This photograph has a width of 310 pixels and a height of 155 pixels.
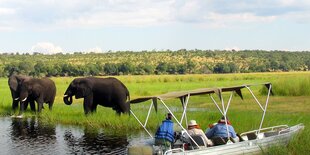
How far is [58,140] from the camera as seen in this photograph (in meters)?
20.5

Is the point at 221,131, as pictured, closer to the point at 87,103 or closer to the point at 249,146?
the point at 249,146

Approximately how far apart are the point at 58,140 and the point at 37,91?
11.1 metres

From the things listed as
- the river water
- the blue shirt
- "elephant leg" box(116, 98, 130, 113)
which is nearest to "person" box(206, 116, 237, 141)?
the blue shirt

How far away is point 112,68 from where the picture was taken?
11025cm

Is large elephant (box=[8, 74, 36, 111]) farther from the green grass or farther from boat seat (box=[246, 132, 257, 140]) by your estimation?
boat seat (box=[246, 132, 257, 140])

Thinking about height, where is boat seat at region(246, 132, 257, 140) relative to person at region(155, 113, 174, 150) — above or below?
below

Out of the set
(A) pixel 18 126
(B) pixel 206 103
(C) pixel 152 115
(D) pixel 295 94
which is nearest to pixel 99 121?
(C) pixel 152 115

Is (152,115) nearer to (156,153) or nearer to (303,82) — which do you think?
(156,153)

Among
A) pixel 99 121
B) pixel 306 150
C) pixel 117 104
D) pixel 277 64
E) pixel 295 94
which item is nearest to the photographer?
pixel 306 150

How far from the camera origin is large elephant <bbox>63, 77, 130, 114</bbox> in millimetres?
26984

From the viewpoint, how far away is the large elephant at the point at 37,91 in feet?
99.7

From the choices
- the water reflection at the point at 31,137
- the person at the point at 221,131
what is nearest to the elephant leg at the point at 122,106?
the water reflection at the point at 31,137

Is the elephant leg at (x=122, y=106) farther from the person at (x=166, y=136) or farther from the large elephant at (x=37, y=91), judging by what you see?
the person at (x=166, y=136)

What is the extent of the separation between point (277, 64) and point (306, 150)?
13139 cm
